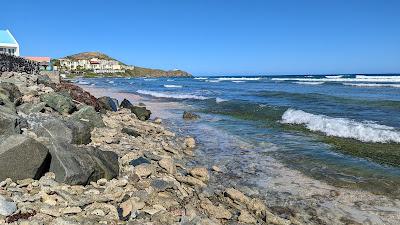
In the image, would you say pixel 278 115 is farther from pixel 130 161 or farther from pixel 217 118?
pixel 130 161

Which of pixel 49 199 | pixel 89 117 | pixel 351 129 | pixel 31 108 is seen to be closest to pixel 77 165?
pixel 49 199

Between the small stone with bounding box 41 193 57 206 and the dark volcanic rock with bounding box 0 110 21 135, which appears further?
the dark volcanic rock with bounding box 0 110 21 135

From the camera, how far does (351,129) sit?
571 inches

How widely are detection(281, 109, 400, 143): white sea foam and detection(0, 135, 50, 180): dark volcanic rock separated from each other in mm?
10548

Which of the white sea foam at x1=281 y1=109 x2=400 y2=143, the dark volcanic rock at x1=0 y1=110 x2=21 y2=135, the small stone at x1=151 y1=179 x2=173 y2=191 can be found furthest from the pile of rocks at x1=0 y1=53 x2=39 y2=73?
the small stone at x1=151 y1=179 x2=173 y2=191

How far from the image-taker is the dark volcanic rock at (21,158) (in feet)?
20.2

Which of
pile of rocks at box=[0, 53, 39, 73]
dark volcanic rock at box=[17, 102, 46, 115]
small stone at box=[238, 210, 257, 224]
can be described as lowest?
small stone at box=[238, 210, 257, 224]

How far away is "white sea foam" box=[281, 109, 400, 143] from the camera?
1310 cm

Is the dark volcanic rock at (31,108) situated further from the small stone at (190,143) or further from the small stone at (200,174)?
the small stone at (200,174)

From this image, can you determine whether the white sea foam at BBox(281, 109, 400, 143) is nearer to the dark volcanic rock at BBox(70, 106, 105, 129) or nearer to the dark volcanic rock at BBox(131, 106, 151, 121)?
the dark volcanic rock at BBox(131, 106, 151, 121)

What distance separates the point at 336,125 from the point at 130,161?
9.58m

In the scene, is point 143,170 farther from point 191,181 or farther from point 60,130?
point 60,130

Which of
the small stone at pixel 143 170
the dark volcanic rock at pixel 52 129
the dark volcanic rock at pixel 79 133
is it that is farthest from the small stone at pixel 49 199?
the dark volcanic rock at pixel 79 133

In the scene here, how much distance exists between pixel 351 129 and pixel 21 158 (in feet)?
38.7
